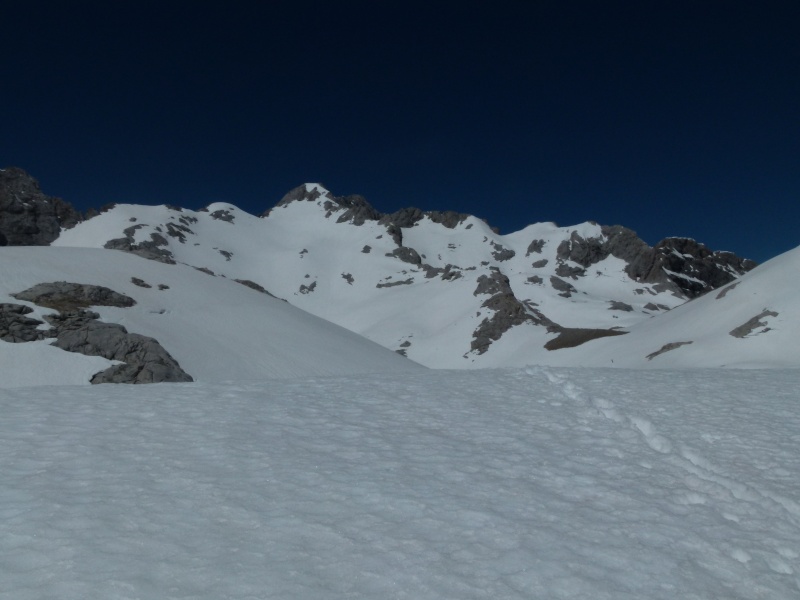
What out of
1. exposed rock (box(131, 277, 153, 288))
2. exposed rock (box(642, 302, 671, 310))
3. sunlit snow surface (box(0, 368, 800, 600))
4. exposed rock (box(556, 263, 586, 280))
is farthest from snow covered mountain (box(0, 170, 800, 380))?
sunlit snow surface (box(0, 368, 800, 600))

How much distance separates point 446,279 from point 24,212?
11172cm

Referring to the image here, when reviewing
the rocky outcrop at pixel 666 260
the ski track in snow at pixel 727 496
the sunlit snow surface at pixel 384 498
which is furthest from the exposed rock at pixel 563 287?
the ski track in snow at pixel 727 496

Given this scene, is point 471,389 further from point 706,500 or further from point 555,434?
point 706,500

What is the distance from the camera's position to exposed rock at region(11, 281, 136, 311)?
2916 centimetres

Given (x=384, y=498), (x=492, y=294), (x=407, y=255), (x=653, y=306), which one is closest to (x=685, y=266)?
(x=653, y=306)

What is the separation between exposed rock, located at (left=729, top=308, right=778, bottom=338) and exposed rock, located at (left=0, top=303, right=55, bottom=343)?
1803 inches

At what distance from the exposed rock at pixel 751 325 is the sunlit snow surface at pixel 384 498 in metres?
36.1

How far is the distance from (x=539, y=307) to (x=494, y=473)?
12717 centimetres

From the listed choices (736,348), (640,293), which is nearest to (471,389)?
(736,348)

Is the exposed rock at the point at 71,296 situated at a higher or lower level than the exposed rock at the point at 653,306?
lower

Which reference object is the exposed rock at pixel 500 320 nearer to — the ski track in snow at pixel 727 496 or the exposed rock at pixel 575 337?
the exposed rock at pixel 575 337

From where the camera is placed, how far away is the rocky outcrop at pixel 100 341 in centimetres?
2436

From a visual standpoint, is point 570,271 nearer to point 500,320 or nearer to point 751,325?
point 500,320

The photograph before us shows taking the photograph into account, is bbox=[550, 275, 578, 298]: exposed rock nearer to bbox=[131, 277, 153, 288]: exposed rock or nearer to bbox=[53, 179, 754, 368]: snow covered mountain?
bbox=[53, 179, 754, 368]: snow covered mountain
